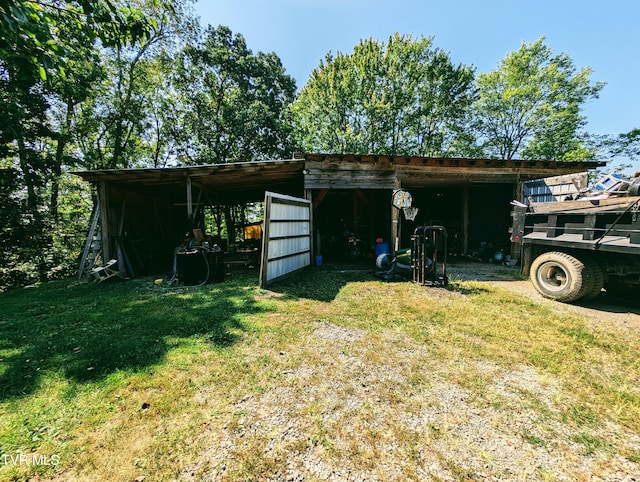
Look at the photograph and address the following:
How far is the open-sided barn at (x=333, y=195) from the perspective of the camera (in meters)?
6.40

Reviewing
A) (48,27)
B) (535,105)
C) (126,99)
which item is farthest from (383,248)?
(535,105)

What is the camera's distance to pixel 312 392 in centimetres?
196

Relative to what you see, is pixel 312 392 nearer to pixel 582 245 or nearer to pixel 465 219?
pixel 582 245

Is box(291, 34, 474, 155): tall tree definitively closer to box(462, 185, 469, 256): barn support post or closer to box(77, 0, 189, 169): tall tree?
box(77, 0, 189, 169): tall tree

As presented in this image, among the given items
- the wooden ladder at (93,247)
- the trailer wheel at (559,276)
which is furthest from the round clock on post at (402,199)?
the wooden ladder at (93,247)

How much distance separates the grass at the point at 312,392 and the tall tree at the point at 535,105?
1877 centimetres

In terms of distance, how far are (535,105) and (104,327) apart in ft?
78.4

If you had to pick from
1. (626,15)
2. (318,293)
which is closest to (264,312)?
(318,293)

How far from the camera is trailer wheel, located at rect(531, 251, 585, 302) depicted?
3627 millimetres

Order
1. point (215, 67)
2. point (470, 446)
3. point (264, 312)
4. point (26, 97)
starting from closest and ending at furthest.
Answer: point (470, 446), point (264, 312), point (26, 97), point (215, 67)

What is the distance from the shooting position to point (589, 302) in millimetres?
3891

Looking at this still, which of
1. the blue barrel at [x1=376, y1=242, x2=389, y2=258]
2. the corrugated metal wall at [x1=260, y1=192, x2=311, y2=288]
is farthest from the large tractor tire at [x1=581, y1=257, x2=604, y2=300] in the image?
the corrugated metal wall at [x1=260, y1=192, x2=311, y2=288]

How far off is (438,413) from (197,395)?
1.84m

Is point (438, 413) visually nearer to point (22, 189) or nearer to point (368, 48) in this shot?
point (22, 189)
